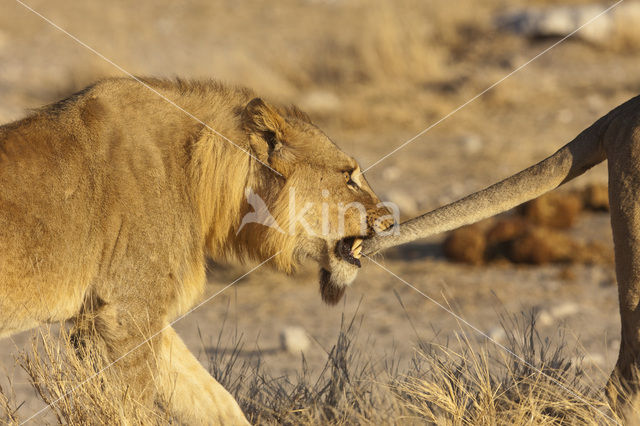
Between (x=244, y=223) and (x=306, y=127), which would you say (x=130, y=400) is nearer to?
(x=244, y=223)

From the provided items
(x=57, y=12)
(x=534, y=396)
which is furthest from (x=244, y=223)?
(x=57, y=12)

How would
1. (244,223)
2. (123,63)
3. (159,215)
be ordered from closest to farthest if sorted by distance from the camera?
(159,215)
(244,223)
(123,63)

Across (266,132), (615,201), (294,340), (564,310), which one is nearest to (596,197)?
(564,310)

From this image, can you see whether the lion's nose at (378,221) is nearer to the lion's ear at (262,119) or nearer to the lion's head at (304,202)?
the lion's head at (304,202)

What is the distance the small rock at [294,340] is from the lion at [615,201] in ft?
11.0

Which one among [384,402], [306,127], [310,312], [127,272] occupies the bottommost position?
[310,312]

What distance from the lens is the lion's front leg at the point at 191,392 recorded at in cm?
446

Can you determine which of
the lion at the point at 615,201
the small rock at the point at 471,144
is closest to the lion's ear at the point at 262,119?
the lion at the point at 615,201

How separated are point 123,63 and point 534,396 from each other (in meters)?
10.9

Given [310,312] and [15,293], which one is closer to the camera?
[15,293]

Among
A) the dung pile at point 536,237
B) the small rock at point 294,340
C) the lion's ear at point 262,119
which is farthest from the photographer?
the dung pile at point 536,237

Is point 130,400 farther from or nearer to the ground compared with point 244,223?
nearer to the ground

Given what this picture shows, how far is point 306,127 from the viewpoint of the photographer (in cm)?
499

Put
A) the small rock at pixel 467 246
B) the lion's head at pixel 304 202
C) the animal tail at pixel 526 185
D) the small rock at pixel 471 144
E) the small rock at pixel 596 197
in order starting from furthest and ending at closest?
the small rock at pixel 471 144
the small rock at pixel 596 197
the small rock at pixel 467 246
the lion's head at pixel 304 202
the animal tail at pixel 526 185
